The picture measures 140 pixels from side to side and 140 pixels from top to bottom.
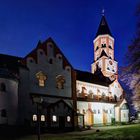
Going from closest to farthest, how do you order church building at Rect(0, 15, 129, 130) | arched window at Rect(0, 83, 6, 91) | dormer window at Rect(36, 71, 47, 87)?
arched window at Rect(0, 83, 6, 91) → church building at Rect(0, 15, 129, 130) → dormer window at Rect(36, 71, 47, 87)

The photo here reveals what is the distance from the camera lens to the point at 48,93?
2234 inches

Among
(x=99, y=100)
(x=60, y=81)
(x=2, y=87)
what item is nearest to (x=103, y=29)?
(x=99, y=100)

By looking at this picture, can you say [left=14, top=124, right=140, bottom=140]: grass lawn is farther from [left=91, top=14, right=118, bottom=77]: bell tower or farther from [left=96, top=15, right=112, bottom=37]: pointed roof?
[left=96, top=15, right=112, bottom=37]: pointed roof

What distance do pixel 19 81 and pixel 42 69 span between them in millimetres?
6000

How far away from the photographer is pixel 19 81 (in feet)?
170

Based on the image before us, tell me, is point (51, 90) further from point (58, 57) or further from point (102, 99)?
point (102, 99)

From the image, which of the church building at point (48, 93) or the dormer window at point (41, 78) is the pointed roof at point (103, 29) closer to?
the church building at point (48, 93)

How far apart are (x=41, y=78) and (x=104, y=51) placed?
161 feet

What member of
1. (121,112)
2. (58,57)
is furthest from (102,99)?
(58,57)

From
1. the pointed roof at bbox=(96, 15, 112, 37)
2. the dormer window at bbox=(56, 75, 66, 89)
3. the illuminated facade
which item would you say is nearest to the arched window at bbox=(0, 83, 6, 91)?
the dormer window at bbox=(56, 75, 66, 89)

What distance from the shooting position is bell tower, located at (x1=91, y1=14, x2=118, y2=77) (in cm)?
9969

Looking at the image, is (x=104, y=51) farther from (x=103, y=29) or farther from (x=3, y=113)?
(x=3, y=113)

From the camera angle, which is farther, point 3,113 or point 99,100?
point 99,100

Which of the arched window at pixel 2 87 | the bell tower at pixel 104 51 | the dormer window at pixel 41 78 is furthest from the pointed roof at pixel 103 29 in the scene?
the arched window at pixel 2 87
